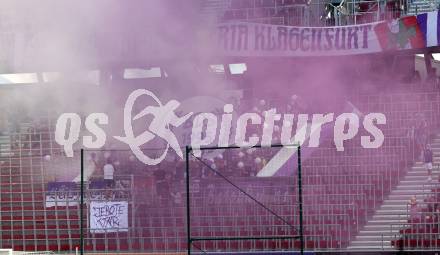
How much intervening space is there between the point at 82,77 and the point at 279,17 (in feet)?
10.8

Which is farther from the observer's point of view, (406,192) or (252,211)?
(406,192)

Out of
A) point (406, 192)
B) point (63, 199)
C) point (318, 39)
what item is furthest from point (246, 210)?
point (318, 39)

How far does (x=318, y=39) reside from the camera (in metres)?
14.0

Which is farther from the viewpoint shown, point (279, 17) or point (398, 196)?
point (279, 17)

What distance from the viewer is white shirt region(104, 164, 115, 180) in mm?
12719

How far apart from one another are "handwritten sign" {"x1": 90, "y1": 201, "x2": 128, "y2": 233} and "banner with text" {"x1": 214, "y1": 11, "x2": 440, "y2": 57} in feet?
10.5

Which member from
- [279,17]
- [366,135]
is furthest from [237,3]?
[366,135]

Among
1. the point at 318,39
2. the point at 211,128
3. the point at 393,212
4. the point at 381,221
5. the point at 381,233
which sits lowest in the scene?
the point at 381,233

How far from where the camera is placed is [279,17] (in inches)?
574

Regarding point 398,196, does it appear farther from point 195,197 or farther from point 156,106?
point 156,106

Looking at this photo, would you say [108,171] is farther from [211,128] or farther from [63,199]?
[211,128]

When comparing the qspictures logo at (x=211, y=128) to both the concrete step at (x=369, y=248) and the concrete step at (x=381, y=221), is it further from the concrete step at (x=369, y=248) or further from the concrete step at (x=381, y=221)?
the concrete step at (x=369, y=248)

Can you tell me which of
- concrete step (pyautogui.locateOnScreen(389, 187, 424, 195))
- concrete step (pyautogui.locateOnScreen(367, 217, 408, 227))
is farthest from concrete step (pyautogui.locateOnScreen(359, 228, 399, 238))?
concrete step (pyautogui.locateOnScreen(389, 187, 424, 195))

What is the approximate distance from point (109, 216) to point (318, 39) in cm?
433
